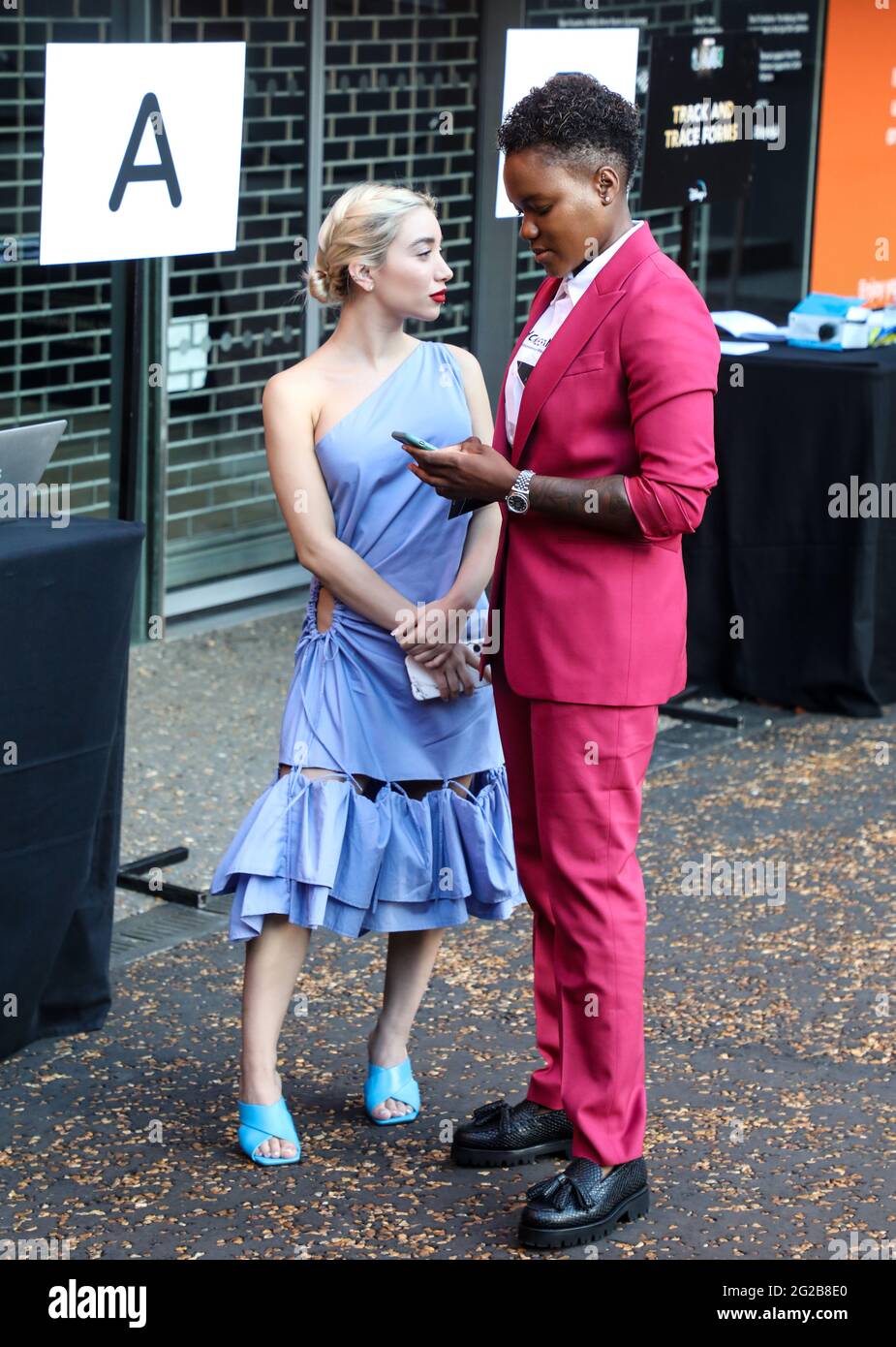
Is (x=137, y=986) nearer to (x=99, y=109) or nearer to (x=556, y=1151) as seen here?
(x=556, y=1151)

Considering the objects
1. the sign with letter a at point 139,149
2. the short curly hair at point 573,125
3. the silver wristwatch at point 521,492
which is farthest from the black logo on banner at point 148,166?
the silver wristwatch at point 521,492

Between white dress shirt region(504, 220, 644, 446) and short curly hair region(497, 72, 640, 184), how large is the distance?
14 cm

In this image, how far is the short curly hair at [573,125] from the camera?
9.90 ft

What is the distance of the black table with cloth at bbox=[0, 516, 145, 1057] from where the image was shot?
3.70 meters

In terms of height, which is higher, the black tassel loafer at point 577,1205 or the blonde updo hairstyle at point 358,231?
the blonde updo hairstyle at point 358,231

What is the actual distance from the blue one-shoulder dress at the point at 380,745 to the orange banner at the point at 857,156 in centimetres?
625

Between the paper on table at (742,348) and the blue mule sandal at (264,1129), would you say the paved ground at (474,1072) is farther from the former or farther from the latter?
the paper on table at (742,348)

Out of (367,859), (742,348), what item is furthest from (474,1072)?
(742,348)

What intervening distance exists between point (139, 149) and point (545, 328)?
176cm

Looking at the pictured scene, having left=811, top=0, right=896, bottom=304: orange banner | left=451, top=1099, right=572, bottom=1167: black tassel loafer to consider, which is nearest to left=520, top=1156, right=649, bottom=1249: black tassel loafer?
left=451, top=1099, right=572, bottom=1167: black tassel loafer

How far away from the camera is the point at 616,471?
10.3 feet

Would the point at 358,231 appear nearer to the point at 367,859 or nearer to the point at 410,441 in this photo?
the point at 410,441

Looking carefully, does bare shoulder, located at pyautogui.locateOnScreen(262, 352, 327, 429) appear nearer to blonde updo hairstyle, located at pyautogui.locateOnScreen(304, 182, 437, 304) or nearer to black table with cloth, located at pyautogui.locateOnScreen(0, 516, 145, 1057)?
blonde updo hairstyle, located at pyautogui.locateOnScreen(304, 182, 437, 304)

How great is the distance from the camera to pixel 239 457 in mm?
7875
